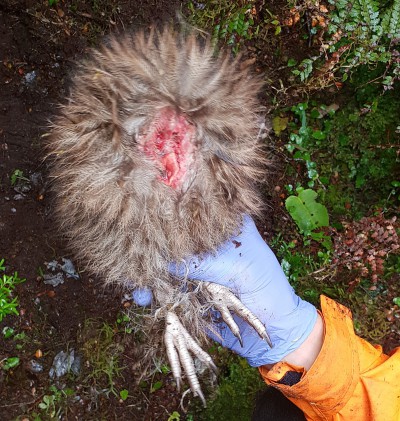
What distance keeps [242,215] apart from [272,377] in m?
0.77

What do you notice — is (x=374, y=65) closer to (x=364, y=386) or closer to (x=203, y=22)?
(x=203, y=22)

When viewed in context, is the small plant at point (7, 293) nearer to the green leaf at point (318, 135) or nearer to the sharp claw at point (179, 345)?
the sharp claw at point (179, 345)

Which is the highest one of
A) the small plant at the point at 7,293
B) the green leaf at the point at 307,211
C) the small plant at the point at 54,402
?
the green leaf at the point at 307,211

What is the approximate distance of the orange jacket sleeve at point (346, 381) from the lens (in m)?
2.17

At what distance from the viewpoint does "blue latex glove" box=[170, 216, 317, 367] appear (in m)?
2.00

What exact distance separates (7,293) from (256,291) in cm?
121

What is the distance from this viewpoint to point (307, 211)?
9.52 ft

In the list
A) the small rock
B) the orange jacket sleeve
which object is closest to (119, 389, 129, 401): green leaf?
the small rock

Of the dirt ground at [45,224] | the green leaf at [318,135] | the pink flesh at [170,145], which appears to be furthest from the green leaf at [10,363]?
the green leaf at [318,135]

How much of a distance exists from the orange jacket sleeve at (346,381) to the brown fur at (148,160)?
2.37 ft

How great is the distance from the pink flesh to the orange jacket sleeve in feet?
3.42

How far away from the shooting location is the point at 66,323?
273cm

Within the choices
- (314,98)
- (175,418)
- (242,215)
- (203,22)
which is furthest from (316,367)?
(203,22)

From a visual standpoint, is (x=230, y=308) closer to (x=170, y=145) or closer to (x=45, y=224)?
(x=170, y=145)
